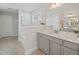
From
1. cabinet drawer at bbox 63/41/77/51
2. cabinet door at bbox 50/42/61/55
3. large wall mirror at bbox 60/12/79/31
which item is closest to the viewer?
cabinet drawer at bbox 63/41/77/51

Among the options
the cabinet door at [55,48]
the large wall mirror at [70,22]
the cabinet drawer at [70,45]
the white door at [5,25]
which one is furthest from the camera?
the white door at [5,25]

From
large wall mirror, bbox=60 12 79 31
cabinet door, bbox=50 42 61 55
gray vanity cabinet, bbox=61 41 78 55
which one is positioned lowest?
cabinet door, bbox=50 42 61 55

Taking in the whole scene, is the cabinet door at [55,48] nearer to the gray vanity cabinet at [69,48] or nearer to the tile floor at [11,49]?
the gray vanity cabinet at [69,48]

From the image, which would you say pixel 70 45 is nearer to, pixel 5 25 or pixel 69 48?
pixel 69 48

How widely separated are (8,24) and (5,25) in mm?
274

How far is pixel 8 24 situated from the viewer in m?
9.75

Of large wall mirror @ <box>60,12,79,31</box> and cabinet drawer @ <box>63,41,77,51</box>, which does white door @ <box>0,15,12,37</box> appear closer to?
large wall mirror @ <box>60,12,79,31</box>

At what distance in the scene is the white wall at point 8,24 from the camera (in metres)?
9.50

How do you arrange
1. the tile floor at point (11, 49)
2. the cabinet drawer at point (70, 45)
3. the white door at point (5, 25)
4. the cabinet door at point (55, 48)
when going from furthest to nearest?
the white door at point (5, 25), the tile floor at point (11, 49), the cabinet door at point (55, 48), the cabinet drawer at point (70, 45)

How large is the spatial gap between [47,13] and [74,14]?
213 centimetres

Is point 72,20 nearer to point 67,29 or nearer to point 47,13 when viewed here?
point 67,29

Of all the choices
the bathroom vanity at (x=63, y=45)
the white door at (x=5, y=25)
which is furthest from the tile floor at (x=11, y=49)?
the white door at (x=5, y=25)

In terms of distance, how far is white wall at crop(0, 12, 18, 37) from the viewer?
31.2 feet

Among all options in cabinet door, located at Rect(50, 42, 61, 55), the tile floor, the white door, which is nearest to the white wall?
the white door
